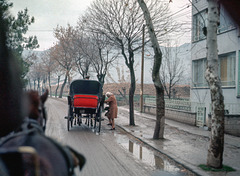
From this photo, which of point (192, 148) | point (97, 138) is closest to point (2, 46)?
point (192, 148)

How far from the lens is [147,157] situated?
8.85 m

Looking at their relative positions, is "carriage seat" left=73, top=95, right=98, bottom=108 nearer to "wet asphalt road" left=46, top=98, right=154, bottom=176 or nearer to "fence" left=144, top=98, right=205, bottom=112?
"wet asphalt road" left=46, top=98, right=154, bottom=176

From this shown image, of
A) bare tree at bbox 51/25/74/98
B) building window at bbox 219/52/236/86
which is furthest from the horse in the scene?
bare tree at bbox 51/25/74/98

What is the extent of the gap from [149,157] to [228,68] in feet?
38.8

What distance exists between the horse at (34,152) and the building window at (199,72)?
65.0ft

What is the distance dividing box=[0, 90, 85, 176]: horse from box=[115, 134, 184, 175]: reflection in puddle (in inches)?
216

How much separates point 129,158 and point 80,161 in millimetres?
6177

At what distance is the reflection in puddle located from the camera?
7613 millimetres

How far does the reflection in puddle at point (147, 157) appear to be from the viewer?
25.0ft

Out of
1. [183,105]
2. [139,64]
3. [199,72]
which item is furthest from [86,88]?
[139,64]

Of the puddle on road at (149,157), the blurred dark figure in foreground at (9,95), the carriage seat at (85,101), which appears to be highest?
the blurred dark figure in foreground at (9,95)

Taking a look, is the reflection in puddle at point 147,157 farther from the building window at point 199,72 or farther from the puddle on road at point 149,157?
the building window at point 199,72

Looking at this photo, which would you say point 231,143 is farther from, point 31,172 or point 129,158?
point 31,172

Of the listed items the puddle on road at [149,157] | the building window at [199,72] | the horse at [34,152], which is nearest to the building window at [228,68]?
the building window at [199,72]
